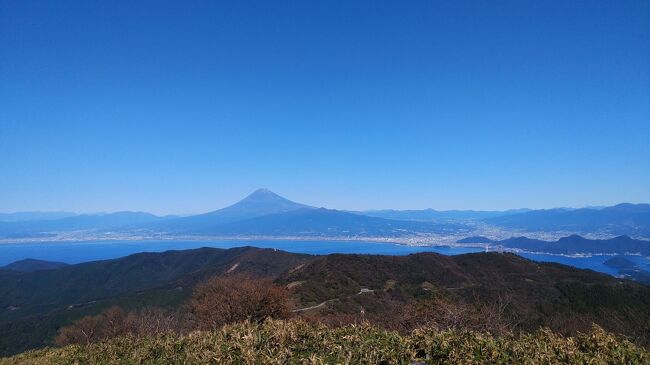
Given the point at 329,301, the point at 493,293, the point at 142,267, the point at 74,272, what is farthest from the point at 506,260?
the point at 74,272

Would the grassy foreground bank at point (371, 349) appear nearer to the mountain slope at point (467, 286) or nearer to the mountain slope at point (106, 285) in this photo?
the mountain slope at point (467, 286)

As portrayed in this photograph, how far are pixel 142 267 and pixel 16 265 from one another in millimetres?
86722

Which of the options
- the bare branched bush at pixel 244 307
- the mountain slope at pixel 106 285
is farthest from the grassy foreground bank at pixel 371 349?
the mountain slope at pixel 106 285

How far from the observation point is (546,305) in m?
47.0

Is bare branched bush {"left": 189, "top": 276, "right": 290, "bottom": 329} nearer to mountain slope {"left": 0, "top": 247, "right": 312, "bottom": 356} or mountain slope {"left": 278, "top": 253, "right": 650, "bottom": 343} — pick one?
mountain slope {"left": 278, "top": 253, "right": 650, "bottom": 343}

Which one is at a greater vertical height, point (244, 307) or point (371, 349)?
point (371, 349)

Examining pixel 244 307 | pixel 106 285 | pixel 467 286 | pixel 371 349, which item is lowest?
pixel 106 285

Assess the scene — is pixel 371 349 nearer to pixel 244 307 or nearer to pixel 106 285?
pixel 244 307

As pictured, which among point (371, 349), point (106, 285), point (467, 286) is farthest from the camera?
point (106, 285)

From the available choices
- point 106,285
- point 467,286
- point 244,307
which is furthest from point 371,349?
point 106,285

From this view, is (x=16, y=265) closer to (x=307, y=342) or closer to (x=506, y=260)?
(x=506, y=260)

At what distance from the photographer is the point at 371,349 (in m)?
5.26

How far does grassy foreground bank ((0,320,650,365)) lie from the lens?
4.98 meters

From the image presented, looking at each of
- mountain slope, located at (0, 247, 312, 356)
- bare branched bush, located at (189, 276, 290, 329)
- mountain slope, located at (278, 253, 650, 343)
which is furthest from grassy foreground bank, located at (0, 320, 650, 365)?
mountain slope, located at (0, 247, 312, 356)
